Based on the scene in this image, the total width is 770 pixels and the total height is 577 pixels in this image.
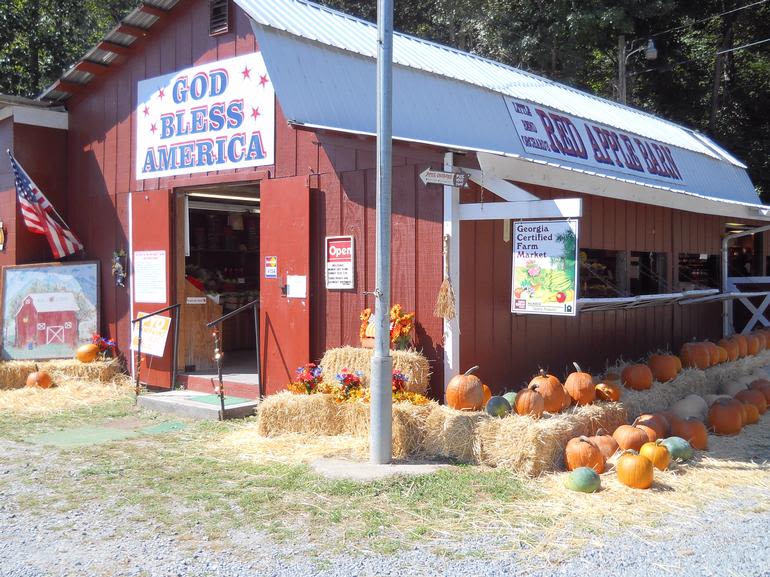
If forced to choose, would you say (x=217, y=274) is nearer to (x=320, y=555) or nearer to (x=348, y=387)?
(x=348, y=387)

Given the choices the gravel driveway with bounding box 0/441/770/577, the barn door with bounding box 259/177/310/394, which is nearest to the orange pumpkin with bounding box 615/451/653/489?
the gravel driveway with bounding box 0/441/770/577

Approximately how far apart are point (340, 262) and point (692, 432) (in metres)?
3.97

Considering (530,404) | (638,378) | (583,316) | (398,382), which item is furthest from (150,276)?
(638,378)

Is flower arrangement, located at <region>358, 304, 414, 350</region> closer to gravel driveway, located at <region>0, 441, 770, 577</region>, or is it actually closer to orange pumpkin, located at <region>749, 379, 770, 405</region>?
gravel driveway, located at <region>0, 441, 770, 577</region>

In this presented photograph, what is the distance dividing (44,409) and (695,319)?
9.93m

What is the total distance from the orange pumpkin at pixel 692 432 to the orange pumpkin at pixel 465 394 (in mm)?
1842

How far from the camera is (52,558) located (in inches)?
179

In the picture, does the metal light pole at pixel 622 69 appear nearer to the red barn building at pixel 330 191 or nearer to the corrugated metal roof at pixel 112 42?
the red barn building at pixel 330 191

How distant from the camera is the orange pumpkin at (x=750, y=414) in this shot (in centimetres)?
808

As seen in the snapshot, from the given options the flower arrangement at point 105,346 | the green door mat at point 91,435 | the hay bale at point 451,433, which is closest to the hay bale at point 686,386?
the hay bale at point 451,433

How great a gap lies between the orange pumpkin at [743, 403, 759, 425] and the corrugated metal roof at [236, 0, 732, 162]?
17.9 ft

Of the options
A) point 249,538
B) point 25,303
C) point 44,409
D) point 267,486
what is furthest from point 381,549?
point 25,303

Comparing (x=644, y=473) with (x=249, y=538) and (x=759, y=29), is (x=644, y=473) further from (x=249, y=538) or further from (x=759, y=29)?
(x=759, y=29)

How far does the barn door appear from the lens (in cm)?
880
